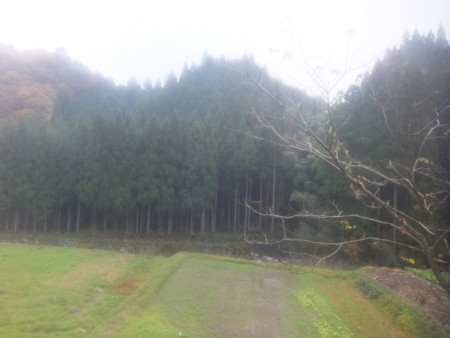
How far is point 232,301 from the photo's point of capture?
8.27 m

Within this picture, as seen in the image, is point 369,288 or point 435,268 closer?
point 435,268

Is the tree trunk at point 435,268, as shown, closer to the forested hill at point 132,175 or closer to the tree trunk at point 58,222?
the forested hill at point 132,175

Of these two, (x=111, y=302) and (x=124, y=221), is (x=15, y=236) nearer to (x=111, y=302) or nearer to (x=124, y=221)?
(x=124, y=221)

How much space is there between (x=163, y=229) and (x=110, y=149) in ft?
21.9

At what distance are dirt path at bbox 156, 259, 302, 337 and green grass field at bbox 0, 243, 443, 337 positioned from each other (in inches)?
0.9

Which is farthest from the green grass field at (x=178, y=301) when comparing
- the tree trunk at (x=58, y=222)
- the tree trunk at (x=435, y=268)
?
the tree trunk at (x=58, y=222)

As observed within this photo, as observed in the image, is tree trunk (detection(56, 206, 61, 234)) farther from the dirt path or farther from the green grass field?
the dirt path

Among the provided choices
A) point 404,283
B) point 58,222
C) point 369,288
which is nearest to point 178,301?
point 369,288

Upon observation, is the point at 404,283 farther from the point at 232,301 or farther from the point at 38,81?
the point at 38,81

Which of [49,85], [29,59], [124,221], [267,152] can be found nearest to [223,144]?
[267,152]

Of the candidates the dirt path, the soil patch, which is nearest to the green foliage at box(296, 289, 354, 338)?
the dirt path

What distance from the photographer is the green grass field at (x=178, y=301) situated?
665 centimetres

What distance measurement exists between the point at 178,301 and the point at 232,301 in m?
1.28

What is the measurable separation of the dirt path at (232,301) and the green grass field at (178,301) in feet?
0.07
